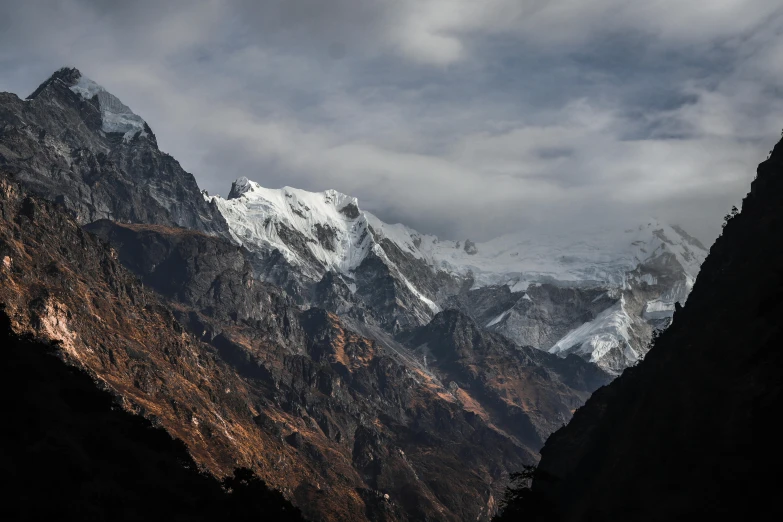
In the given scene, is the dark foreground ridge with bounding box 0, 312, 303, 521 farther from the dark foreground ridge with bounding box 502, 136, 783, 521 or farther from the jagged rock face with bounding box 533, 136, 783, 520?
the jagged rock face with bounding box 533, 136, 783, 520

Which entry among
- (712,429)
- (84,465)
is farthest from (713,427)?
(84,465)

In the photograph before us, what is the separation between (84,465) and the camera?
107 metres

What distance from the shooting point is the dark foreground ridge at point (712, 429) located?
120438 millimetres

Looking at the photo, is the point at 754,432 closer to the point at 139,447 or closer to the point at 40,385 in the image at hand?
the point at 139,447

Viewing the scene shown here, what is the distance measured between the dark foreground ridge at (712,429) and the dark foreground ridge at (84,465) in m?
53.6

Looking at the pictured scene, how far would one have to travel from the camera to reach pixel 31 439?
107 meters

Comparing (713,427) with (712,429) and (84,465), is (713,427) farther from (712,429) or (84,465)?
(84,465)

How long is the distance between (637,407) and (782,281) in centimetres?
5457

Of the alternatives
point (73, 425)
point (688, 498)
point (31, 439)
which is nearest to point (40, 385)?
point (73, 425)

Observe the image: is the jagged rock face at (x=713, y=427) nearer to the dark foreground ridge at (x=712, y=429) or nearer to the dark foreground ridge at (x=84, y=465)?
the dark foreground ridge at (x=712, y=429)

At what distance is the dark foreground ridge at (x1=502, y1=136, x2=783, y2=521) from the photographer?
120 meters

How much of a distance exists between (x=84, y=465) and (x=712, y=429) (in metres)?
112

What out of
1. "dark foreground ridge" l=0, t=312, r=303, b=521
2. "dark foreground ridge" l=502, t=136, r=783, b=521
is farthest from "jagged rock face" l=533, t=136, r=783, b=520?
"dark foreground ridge" l=0, t=312, r=303, b=521

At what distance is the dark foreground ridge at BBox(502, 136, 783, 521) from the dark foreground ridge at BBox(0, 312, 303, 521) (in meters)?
53.6
